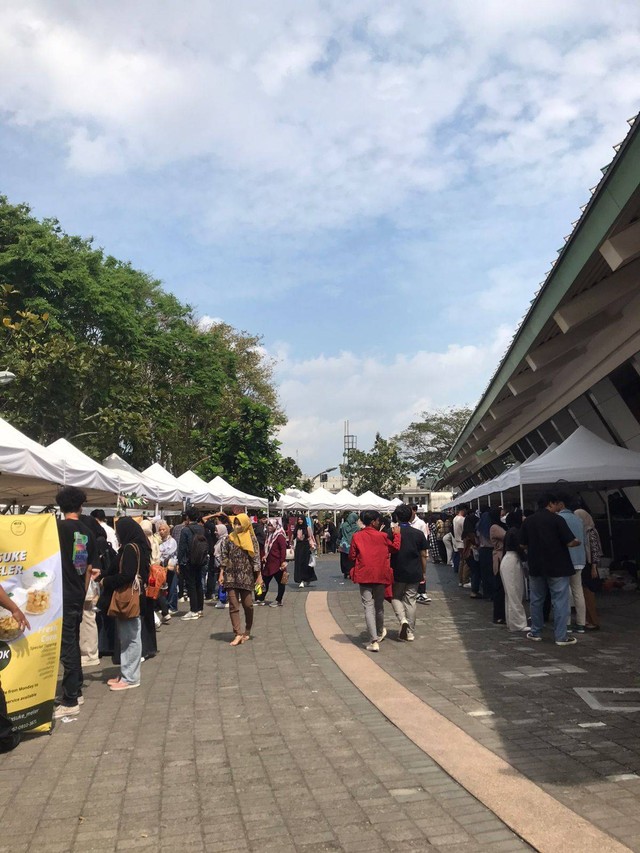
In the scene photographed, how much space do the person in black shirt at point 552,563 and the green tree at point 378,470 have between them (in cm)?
5384

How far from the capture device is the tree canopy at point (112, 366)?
75.1 ft

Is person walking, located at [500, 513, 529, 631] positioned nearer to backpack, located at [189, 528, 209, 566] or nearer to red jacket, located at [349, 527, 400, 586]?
red jacket, located at [349, 527, 400, 586]

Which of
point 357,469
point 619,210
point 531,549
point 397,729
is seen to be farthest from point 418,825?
point 357,469

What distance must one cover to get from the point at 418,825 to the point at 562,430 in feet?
57.7

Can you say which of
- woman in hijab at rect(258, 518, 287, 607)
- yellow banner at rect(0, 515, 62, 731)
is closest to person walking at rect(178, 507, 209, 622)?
woman in hijab at rect(258, 518, 287, 607)

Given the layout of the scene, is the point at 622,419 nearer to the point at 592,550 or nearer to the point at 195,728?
the point at 592,550

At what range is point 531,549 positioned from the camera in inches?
354

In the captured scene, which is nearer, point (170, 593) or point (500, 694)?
point (500, 694)

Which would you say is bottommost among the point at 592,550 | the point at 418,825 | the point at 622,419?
the point at 418,825

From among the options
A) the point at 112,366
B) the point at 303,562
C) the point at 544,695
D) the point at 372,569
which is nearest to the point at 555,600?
the point at 372,569

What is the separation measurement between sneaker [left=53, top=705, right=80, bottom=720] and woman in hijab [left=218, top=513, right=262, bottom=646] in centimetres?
340

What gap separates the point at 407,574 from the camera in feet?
30.9

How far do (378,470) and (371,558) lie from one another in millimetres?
54555

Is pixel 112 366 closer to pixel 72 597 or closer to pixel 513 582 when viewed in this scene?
pixel 513 582
